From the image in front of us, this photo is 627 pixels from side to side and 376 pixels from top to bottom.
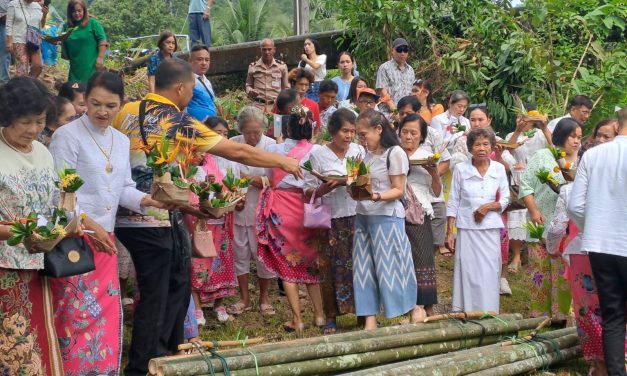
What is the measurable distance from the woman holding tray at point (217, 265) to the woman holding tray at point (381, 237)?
1.25 m

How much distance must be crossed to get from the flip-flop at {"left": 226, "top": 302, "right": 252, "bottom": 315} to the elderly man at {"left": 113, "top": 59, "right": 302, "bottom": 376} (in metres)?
2.17

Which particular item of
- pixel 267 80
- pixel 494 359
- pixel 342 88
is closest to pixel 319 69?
pixel 342 88

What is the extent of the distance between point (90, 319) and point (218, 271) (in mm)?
2833

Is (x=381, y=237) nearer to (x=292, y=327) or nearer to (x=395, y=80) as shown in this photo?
(x=292, y=327)

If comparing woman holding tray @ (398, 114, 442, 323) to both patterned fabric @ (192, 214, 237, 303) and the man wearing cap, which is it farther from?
the man wearing cap

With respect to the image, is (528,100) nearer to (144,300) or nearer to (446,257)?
(446,257)

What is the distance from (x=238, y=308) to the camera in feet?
29.8

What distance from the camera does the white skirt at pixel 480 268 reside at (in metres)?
8.75

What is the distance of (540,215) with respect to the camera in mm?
8719

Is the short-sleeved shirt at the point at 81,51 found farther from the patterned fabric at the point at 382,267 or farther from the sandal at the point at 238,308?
the patterned fabric at the point at 382,267

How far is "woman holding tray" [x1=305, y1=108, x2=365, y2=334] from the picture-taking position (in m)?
8.28

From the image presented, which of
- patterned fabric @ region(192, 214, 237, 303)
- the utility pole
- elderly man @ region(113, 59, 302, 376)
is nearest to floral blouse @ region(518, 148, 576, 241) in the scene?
patterned fabric @ region(192, 214, 237, 303)

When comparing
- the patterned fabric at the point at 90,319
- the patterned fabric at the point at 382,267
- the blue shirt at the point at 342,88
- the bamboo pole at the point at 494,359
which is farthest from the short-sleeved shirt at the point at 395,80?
the patterned fabric at the point at 90,319

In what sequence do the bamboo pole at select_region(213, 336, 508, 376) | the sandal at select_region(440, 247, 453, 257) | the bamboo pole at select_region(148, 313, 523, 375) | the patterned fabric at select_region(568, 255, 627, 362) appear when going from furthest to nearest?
the sandal at select_region(440, 247, 453, 257) < the patterned fabric at select_region(568, 255, 627, 362) < the bamboo pole at select_region(213, 336, 508, 376) < the bamboo pole at select_region(148, 313, 523, 375)
